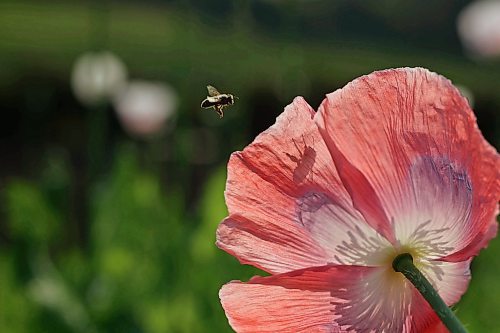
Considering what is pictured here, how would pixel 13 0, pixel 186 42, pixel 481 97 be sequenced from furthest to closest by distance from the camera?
pixel 13 0
pixel 481 97
pixel 186 42

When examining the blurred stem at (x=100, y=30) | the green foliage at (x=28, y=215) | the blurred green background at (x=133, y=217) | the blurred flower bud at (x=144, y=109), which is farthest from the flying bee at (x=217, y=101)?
the blurred flower bud at (x=144, y=109)

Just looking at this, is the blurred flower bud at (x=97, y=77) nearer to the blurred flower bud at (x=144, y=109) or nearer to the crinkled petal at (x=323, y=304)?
the blurred flower bud at (x=144, y=109)

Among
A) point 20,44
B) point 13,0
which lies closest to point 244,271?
point 20,44

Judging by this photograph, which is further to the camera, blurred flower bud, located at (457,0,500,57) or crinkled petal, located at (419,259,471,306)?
blurred flower bud, located at (457,0,500,57)

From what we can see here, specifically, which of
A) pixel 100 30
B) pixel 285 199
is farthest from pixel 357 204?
pixel 100 30

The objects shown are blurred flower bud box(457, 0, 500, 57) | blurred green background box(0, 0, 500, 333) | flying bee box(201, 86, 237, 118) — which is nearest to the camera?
flying bee box(201, 86, 237, 118)

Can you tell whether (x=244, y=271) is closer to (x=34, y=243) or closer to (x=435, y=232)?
(x=34, y=243)

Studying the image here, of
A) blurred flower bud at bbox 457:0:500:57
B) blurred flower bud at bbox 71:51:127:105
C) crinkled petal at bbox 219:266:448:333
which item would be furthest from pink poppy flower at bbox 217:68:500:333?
blurred flower bud at bbox 457:0:500:57

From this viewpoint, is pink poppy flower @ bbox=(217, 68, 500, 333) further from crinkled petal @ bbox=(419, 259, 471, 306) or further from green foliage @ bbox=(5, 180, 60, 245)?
green foliage @ bbox=(5, 180, 60, 245)
